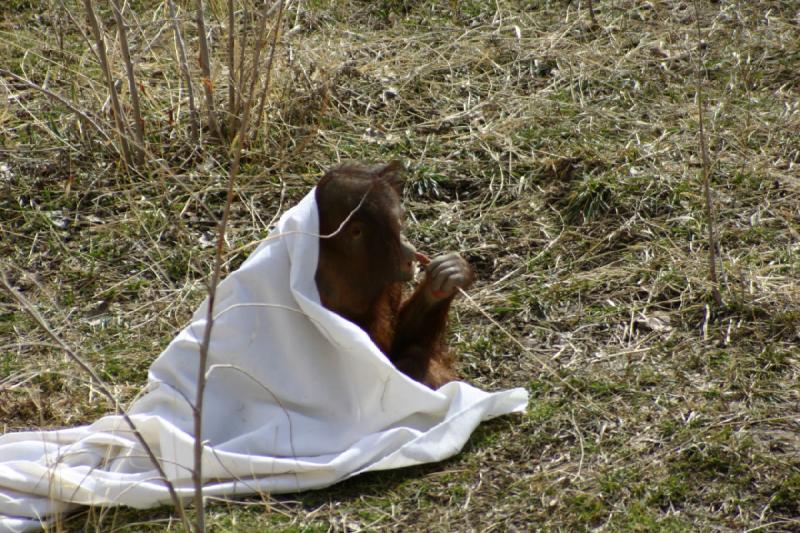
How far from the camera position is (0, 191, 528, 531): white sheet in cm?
327

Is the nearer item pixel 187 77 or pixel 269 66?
pixel 269 66

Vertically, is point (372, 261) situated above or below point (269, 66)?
below

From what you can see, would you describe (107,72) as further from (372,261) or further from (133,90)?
(372,261)

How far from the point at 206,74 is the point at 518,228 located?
165 centimetres

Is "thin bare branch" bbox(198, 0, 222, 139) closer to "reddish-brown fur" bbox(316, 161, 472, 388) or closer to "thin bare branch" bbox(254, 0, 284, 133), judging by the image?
"thin bare branch" bbox(254, 0, 284, 133)

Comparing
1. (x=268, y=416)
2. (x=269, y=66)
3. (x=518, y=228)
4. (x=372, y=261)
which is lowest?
(x=518, y=228)

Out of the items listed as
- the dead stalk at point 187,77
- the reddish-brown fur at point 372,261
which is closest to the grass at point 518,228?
the dead stalk at point 187,77

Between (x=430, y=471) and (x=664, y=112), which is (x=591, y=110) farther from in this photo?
(x=430, y=471)

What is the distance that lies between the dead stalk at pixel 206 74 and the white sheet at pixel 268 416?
1.86 meters

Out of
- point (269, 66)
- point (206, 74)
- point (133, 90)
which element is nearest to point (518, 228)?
point (269, 66)

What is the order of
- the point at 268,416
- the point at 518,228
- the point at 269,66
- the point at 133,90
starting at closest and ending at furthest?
the point at 268,416 < the point at 518,228 < the point at 269,66 < the point at 133,90

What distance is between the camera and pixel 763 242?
14.5 ft

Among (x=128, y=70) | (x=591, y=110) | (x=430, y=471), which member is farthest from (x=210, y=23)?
(x=430, y=471)

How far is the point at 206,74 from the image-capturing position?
5254mm
